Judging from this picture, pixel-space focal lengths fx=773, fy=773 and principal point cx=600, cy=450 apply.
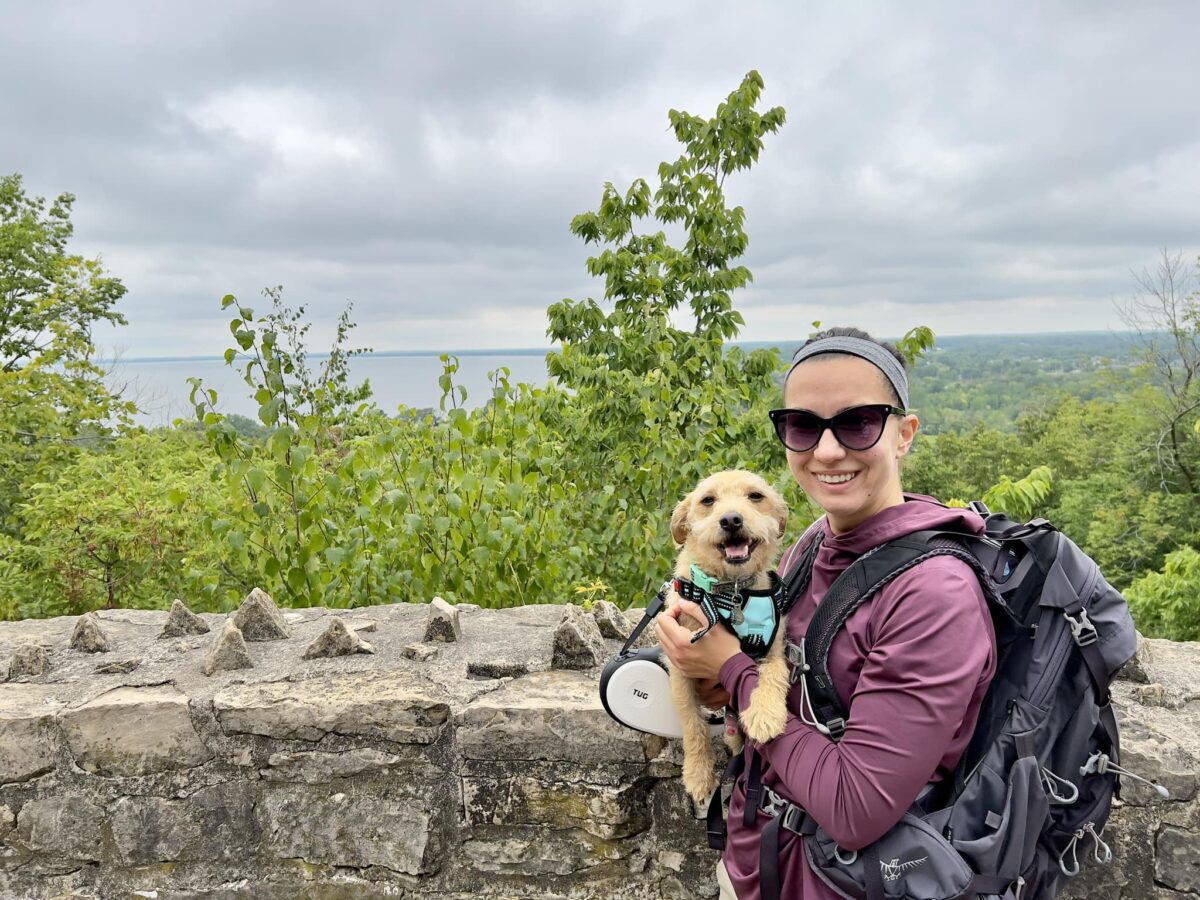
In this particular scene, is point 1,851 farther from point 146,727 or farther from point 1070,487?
point 1070,487

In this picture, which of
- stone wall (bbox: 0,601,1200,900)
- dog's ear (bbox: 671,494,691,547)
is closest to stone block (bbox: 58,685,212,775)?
stone wall (bbox: 0,601,1200,900)

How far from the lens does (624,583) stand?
5090 mm

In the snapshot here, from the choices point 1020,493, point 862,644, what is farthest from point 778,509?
point 1020,493

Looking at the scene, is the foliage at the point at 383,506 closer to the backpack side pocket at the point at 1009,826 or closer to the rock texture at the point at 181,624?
the rock texture at the point at 181,624

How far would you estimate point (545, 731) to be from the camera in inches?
88.2

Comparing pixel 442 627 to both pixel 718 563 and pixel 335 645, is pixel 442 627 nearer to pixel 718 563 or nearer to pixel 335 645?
pixel 335 645

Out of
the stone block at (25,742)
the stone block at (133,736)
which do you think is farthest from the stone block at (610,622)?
the stone block at (25,742)

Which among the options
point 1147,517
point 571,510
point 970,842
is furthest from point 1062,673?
point 1147,517

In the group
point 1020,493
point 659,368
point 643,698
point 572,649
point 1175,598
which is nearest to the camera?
point 643,698

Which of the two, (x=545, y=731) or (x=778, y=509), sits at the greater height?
(x=778, y=509)

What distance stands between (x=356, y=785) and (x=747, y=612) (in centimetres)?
137

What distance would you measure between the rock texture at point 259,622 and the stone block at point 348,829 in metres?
0.69

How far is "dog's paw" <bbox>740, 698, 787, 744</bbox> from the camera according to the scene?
5.23ft

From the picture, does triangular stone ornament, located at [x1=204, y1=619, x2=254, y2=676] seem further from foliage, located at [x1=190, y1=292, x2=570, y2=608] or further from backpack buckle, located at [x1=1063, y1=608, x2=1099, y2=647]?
backpack buckle, located at [x1=1063, y1=608, x2=1099, y2=647]
